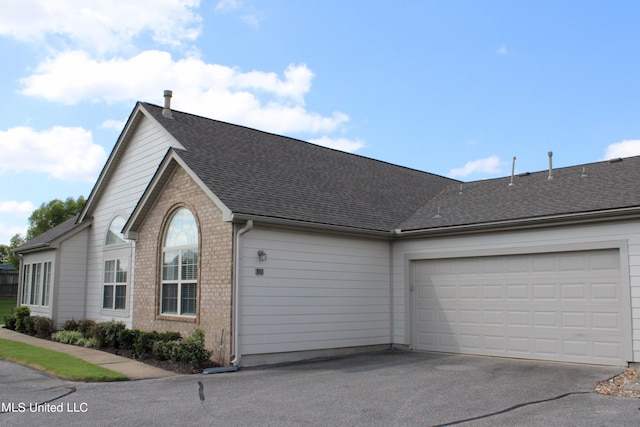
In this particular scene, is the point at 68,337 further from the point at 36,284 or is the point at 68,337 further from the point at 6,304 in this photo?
the point at 6,304

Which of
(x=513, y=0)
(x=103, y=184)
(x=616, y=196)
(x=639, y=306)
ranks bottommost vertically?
(x=639, y=306)

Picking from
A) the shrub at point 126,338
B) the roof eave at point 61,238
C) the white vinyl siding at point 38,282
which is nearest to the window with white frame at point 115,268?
the roof eave at point 61,238

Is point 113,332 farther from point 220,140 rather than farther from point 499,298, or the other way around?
point 499,298

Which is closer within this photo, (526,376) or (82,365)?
(526,376)

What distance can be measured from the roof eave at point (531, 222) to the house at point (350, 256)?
4 cm

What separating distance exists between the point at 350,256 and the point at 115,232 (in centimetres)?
850

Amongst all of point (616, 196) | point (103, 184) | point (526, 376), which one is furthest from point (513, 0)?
point (103, 184)

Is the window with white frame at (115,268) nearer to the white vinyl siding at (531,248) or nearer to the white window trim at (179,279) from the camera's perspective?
the white window trim at (179,279)

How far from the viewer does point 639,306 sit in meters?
11.5

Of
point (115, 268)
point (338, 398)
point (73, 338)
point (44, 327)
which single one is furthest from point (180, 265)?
point (44, 327)

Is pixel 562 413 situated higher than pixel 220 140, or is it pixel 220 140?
pixel 220 140

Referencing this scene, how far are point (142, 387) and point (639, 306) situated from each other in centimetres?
981

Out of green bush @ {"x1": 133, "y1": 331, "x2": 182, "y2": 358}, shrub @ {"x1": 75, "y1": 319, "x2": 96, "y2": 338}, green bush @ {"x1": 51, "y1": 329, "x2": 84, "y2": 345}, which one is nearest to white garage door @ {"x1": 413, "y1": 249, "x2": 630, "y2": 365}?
green bush @ {"x1": 133, "y1": 331, "x2": 182, "y2": 358}

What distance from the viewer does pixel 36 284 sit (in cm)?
2144
